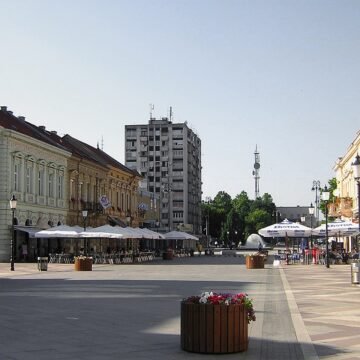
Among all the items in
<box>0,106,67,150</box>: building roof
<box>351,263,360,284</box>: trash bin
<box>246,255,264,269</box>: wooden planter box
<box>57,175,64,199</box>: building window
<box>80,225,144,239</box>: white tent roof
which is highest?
<box>0,106,67,150</box>: building roof

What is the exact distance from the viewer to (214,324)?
30.7 ft

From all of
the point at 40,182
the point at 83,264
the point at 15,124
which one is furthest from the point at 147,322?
the point at 40,182

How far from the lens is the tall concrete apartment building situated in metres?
142

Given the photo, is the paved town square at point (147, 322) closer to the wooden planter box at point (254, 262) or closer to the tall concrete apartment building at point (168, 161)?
the wooden planter box at point (254, 262)

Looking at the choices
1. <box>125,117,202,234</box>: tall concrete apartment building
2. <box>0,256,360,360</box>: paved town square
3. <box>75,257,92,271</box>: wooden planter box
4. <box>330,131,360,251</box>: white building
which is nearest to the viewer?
<box>0,256,360,360</box>: paved town square

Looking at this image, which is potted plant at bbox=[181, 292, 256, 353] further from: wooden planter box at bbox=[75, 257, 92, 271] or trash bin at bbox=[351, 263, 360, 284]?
wooden planter box at bbox=[75, 257, 92, 271]

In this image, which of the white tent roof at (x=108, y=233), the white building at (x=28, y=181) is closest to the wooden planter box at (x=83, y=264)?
the white tent roof at (x=108, y=233)

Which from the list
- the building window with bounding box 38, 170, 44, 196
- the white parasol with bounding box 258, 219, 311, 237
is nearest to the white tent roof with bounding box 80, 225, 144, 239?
the white parasol with bounding box 258, 219, 311, 237

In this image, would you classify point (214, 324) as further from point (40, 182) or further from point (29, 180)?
point (40, 182)

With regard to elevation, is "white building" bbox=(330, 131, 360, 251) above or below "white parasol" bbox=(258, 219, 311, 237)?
above

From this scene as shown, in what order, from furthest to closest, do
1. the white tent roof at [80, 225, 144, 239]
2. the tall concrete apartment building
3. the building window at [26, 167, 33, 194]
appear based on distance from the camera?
the tall concrete apartment building → the building window at [26, 167, 33, 194] → the white tent roof at [80, 225, 144, 239]

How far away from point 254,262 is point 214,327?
28.7 metres

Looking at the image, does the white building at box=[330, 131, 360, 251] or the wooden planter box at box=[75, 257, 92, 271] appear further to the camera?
the white building at box=[330, 131, 360, 251]

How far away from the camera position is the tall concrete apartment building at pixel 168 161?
5600 inches
